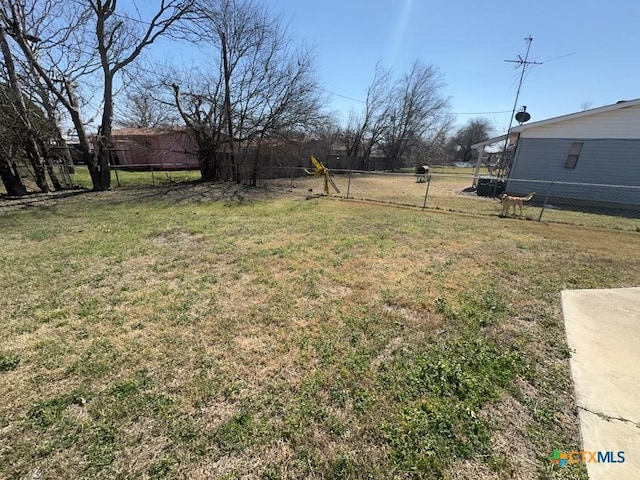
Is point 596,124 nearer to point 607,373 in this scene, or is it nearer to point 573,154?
point 573,154

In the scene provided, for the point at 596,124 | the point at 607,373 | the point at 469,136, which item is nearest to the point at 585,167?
the point at 596,124

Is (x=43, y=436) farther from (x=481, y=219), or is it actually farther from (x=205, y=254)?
(x=481, y=219)

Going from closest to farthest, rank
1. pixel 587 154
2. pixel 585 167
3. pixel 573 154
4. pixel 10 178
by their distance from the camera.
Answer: pixel 10 178, pixel 587 154, pixel 585 167, pixel 573 154

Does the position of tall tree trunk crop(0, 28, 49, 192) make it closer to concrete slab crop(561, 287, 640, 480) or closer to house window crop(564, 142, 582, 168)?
concrete slab crop(561, 287, 640, 480)

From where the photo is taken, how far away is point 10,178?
939cm

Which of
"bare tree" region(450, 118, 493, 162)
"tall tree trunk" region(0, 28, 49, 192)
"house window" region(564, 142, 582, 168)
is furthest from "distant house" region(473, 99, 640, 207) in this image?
"bare tree" region(450, 118, 493, 162)

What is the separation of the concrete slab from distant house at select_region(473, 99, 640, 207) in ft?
30.3

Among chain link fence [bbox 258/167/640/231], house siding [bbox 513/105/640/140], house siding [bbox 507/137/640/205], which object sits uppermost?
house siding [bbox 513/105/640/140]

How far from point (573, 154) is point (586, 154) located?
433mm

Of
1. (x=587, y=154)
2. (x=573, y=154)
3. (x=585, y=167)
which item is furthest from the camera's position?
(x=573, y=154)

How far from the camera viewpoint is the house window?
12.0 metres

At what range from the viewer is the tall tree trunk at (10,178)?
363 inches

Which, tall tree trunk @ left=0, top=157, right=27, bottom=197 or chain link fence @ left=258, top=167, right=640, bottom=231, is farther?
tall tree trunk @ left=0, top=157, right=27, bottom=197

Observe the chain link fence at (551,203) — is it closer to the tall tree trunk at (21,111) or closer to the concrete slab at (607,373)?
the concrete slab at (607,373)
